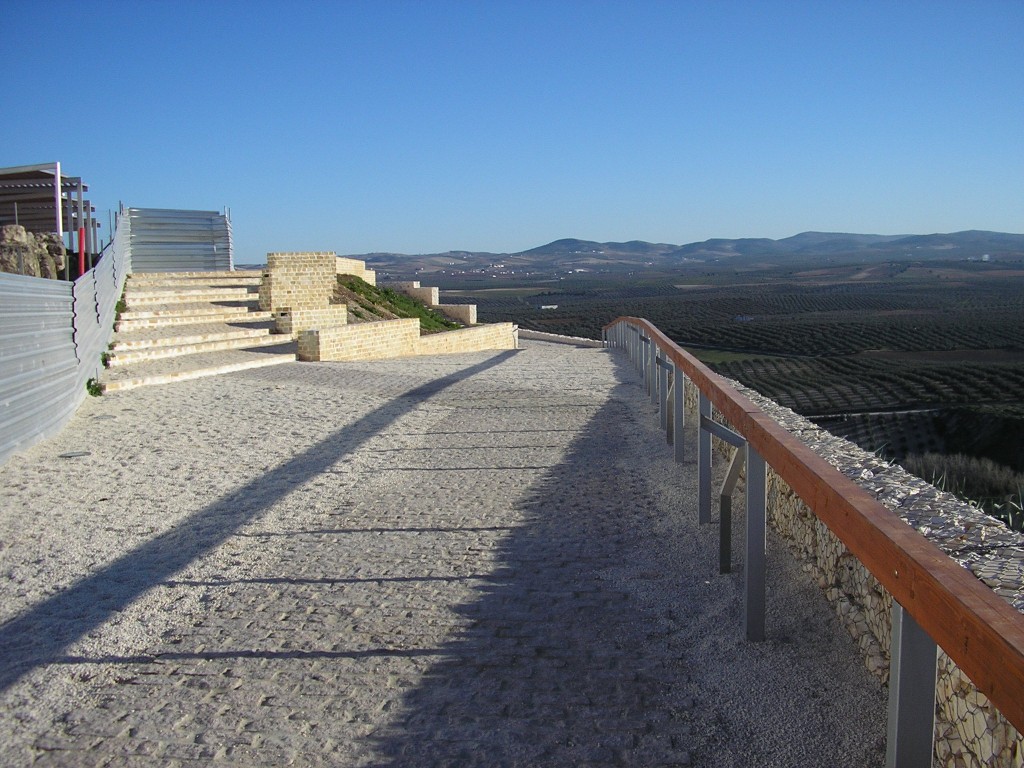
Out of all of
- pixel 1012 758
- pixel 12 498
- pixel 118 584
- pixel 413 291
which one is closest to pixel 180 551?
pixel 118 584

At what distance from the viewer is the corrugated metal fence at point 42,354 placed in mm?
7973

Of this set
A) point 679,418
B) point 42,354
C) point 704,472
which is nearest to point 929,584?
point 704,472

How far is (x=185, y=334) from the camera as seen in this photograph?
1581 cm

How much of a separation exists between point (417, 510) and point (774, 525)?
236 centimetres

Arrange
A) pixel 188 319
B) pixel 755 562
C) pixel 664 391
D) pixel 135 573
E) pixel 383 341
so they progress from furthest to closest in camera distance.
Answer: pixel 383 341, pixel 188 319, pixel 664 391, pixel 135 573, pixel 755 562

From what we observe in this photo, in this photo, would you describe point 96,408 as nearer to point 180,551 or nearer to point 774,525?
point 180,551

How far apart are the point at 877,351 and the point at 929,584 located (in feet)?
159

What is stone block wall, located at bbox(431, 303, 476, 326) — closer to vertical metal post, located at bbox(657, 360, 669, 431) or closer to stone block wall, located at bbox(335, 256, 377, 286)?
stone block wall, located at bbox(335, 256, 377, 286)

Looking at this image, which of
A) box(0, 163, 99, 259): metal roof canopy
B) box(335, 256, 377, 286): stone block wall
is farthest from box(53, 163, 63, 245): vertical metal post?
box(335, 256, 377, 286): stone block wall

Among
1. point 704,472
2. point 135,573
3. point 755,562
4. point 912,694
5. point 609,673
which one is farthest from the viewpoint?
point 704,472

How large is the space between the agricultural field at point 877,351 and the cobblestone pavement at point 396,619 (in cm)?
656

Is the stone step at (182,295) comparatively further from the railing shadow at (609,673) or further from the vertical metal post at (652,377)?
the railing shadow at (609,673)

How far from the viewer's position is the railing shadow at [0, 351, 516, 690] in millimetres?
4223

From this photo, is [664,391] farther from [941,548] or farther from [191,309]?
[191,309]
